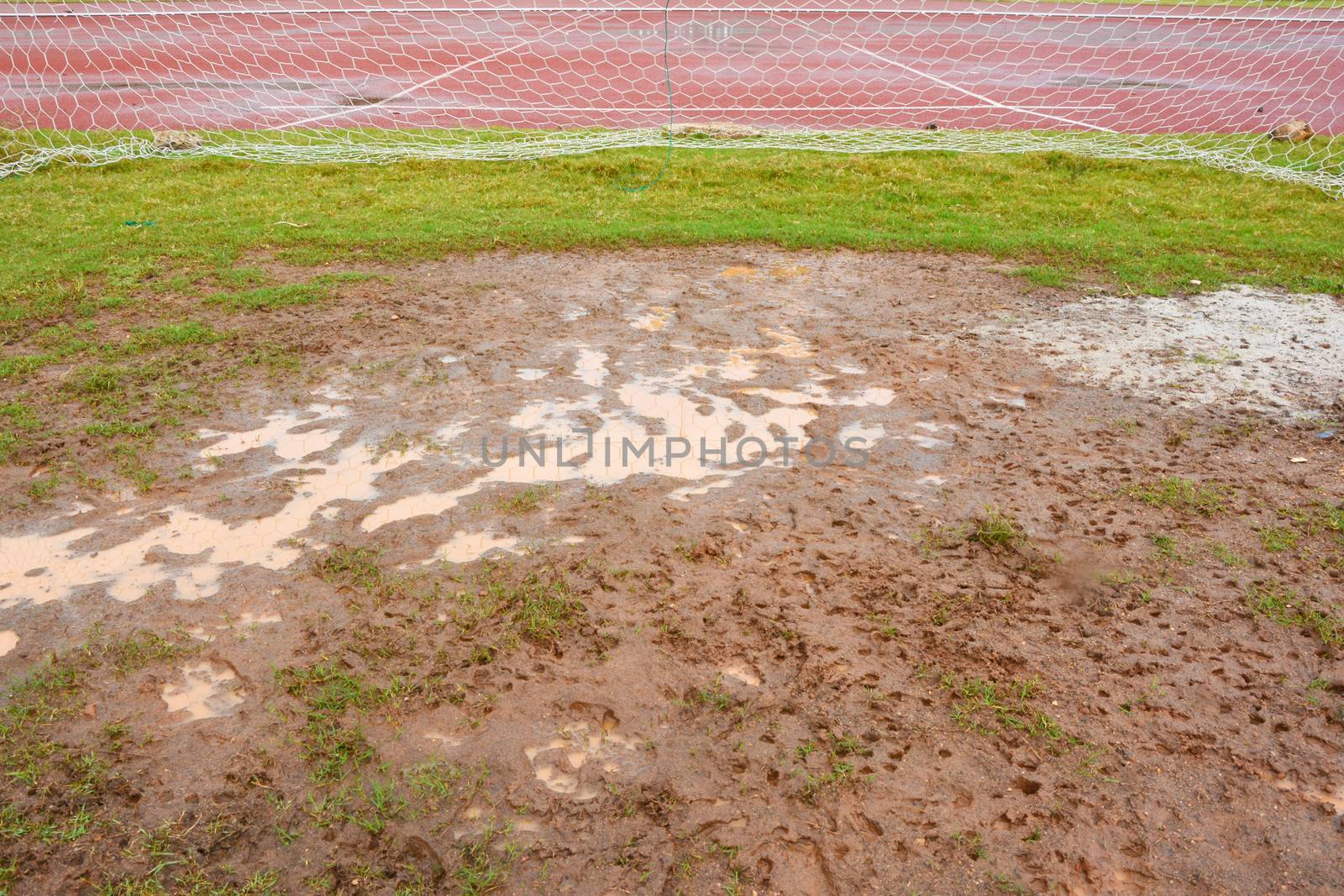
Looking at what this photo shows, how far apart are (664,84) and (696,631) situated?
9.08m

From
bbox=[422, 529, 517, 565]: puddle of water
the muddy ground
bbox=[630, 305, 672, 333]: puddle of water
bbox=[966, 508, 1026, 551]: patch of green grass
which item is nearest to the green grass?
bbox=[630, 305, 672, 333]: puddle of water

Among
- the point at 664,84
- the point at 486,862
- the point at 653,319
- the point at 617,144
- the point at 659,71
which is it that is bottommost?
the point at 486,862

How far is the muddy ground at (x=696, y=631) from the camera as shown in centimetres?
213

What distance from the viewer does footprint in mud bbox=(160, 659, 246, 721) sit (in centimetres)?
245

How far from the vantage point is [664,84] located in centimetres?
1048

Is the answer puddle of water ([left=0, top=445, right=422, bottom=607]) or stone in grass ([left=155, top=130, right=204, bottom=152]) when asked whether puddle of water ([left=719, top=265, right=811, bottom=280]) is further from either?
stone in grass ([left=155, top=130, right=204, bottom=152])

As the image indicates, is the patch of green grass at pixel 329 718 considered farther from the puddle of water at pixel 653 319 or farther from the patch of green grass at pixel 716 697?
the puddle of water at pixel 653 319

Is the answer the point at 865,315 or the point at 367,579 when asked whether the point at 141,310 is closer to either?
the point at 367,579

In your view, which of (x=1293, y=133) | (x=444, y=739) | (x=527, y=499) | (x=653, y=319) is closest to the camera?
(x=444, y=739)

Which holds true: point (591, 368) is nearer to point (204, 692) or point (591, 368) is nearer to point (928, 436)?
point (928, 436)

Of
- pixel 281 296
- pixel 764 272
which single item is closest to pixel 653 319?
pixel 764 272

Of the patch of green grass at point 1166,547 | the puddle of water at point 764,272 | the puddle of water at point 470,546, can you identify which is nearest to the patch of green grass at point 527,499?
the puddle of water at point 470,546

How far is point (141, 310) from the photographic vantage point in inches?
189

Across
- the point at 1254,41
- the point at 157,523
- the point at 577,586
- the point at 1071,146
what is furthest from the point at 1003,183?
the point at 1254,41
